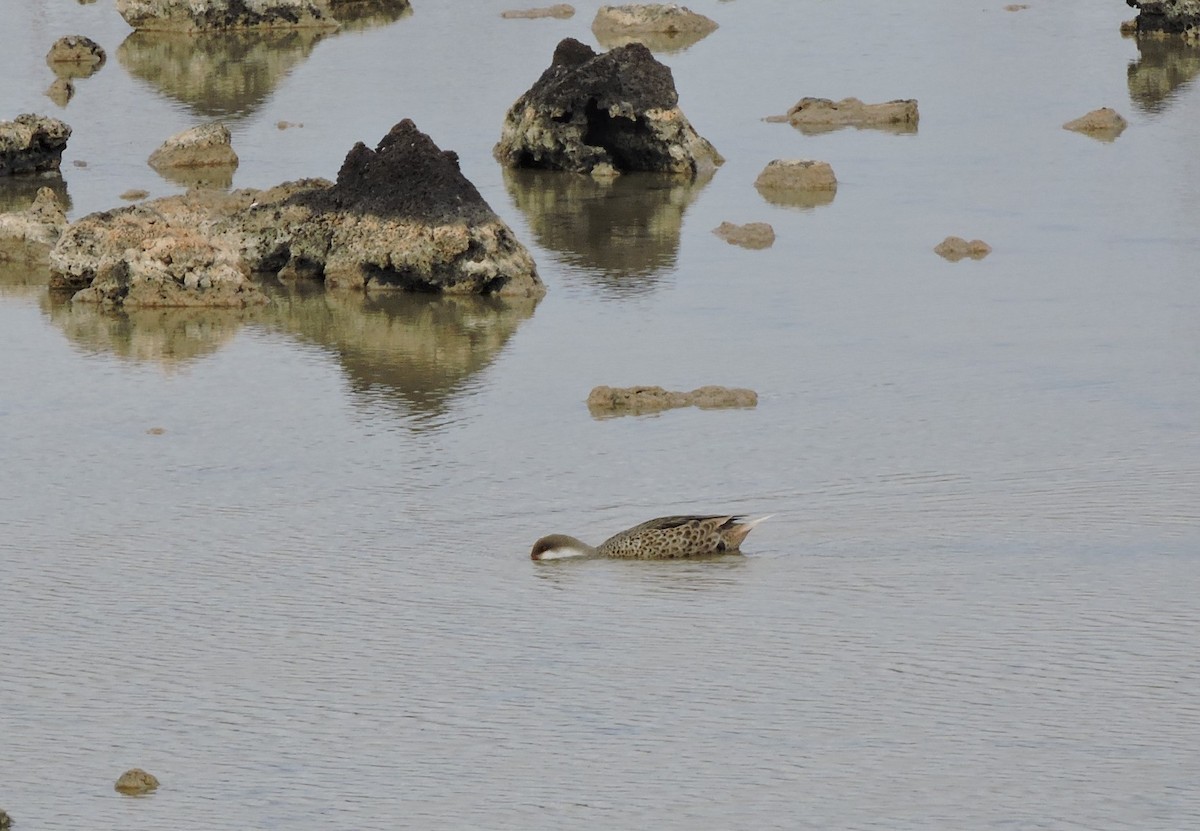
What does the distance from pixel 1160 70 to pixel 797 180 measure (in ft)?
53.7

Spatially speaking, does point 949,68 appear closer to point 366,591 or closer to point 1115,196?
point 1115,196

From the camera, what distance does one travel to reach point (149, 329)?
28328 millimetres

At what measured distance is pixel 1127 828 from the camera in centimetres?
1220

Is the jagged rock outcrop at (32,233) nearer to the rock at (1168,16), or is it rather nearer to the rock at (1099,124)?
the rock at (1099,124)

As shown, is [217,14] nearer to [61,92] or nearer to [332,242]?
[61,92]

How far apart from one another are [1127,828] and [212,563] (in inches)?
338

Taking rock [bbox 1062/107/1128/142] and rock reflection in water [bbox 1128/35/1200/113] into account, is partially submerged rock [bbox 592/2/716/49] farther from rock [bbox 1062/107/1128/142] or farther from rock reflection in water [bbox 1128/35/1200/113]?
rock [bbox 1062/107/1128/142]

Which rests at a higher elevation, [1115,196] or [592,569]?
[1115,196]

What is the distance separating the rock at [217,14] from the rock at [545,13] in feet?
17.2

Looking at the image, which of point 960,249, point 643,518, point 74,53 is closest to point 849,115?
point 960,249

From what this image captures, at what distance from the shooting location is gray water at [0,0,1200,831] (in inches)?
529

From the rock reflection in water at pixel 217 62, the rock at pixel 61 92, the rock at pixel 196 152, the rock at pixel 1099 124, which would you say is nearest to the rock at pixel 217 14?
the rock reflection in water at pixel 217 62

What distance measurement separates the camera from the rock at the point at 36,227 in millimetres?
32312

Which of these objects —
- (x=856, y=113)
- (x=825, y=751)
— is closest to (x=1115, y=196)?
(x=856, y=113)
